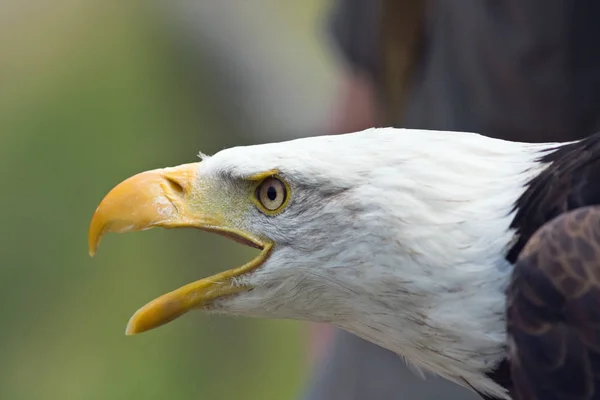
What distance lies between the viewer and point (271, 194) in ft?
3.99

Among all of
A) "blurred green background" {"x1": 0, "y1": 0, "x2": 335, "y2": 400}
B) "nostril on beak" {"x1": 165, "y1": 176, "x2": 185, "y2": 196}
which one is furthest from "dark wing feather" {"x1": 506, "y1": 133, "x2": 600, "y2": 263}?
"blurred green background" {"x1": 0, "y1": 0, "x2": 335, "y2": 400}

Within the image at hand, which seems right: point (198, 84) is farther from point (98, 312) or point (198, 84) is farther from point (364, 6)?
point (364, 6)

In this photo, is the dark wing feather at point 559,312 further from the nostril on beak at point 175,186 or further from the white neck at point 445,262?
the nostril on beak at point 175,186

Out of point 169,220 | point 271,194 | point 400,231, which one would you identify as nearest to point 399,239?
point 400,231

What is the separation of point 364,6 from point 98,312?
2.96 metres

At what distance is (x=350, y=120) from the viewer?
2246 millimetres

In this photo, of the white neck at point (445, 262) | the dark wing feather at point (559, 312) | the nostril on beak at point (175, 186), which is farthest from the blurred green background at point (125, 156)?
the dark wing feather at point (559, 312)

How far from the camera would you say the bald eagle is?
1.12m

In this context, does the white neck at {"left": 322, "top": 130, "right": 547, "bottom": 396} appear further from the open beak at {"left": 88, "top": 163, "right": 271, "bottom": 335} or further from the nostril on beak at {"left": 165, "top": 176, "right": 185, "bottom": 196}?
the nostril on beak at {"left": 165, "top": 176, "right": 185, "bottom": 196}

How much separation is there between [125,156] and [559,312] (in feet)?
13.1

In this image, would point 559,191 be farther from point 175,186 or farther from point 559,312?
point 175,186

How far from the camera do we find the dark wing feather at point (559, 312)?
3.32 feet

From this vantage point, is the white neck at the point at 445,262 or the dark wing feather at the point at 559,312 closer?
the dark wing feather at the point at 559,312

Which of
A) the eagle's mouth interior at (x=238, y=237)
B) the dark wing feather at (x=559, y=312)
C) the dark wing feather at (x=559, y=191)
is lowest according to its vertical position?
the dark wing feather at (x=559, y=312)
